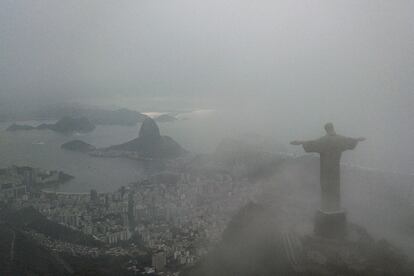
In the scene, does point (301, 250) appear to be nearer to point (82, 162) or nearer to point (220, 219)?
point (220, 219)

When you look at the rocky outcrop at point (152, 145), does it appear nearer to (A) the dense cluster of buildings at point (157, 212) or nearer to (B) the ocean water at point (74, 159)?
(B) the ocean water at point (74, 159)

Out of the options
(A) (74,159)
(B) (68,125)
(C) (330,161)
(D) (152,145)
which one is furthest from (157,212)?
(B) (68,125)

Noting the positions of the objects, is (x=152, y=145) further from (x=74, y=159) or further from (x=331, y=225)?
(x=331, y=225)

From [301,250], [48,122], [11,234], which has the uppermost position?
[48,122]

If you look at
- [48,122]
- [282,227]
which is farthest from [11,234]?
[48,122]

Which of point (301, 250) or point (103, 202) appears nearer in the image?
point (301, 250)

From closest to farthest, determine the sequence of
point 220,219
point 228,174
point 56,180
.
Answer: point 220,219
point 228,174
point 56,180

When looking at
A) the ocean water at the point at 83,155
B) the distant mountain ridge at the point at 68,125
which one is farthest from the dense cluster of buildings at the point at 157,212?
the distant mountain ridge at the point at 68,125

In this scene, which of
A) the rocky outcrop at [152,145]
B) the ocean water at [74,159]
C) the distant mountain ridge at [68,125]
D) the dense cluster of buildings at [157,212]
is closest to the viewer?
the dense cluster of buildings at [157,212]
